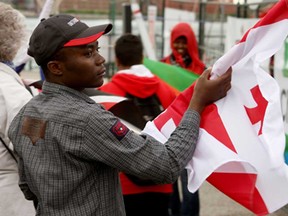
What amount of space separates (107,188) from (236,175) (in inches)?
19.8

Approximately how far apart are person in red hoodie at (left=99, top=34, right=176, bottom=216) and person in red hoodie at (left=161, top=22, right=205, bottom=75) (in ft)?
3.83

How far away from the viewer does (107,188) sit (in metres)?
2.08

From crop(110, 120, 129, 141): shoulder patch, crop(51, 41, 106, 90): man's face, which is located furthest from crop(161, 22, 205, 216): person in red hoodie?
crop(110, 120, 129, 141): shoulder patch

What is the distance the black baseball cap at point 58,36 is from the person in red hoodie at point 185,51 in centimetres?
320

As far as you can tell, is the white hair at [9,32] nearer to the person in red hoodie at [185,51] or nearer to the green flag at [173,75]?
the green flag at [173,75]

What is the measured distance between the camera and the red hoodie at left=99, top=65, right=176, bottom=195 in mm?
3814

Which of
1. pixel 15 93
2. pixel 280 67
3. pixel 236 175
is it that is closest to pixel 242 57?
pixel 236 175

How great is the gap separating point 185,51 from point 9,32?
9.21 feet

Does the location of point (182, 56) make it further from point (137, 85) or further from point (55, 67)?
point (55, 67)

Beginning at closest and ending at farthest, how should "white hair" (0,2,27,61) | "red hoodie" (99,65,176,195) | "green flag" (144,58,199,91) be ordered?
"white hair" (0,2,27,61) → "red hoodie" (99,65,176,195) → "green flag" (144,58,199,91)

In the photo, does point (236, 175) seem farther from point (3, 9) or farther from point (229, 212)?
point (229, 212)

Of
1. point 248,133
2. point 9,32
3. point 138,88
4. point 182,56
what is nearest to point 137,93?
point 138,88

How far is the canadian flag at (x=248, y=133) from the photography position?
2.17m

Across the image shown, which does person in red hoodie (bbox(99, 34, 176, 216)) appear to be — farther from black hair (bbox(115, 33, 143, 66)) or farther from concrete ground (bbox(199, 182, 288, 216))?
concrete ground (bbox(199, 182, 288, 216))
